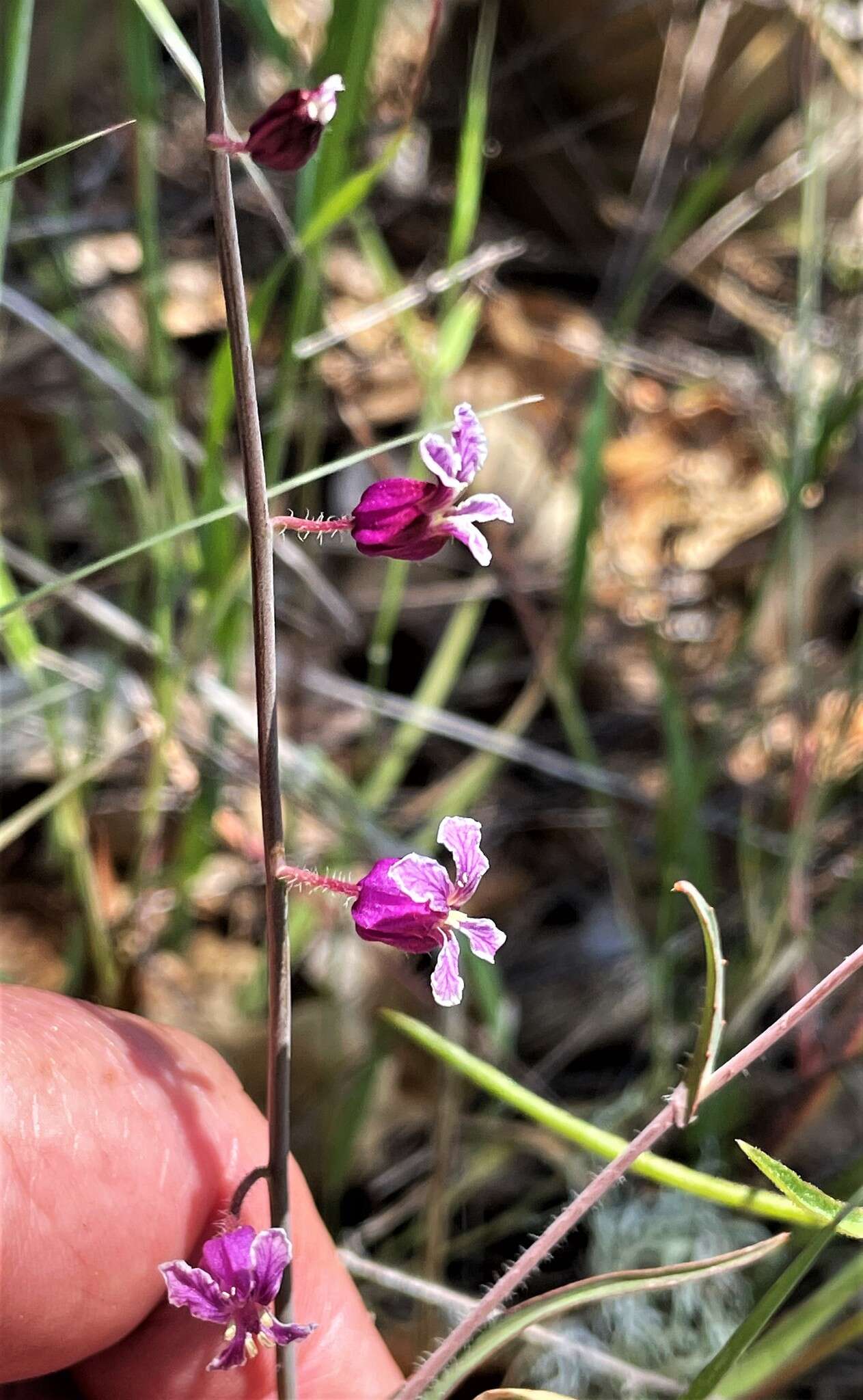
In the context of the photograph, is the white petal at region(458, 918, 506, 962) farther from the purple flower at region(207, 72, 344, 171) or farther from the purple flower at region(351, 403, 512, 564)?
the purple flower at region(207, 72, 344, 171)

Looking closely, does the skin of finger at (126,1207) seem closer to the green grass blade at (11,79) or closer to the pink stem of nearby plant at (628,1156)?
the pink stem of nearby plant at (628,1156)

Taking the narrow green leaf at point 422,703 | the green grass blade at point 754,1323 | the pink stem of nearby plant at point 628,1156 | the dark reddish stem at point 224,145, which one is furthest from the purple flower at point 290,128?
the narrow green leaf at point 422,703

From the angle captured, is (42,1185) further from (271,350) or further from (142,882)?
(271,350)

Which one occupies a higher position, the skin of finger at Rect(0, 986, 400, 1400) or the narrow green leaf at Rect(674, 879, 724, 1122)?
the narrow green leaf at Rect(674, 879, 724, 1122)

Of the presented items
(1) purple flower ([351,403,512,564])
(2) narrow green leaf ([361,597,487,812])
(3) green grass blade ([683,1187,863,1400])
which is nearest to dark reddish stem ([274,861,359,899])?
(1) purple flower ([351,403,512,564])

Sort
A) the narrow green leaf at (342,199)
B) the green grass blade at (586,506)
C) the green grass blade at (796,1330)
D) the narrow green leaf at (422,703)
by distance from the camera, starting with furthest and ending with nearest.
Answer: the narrow green leaf at (422,703) < the green grass blade at (586,506) < the narrow green leaf at (342,199) < the green grass blade at (796,1330)

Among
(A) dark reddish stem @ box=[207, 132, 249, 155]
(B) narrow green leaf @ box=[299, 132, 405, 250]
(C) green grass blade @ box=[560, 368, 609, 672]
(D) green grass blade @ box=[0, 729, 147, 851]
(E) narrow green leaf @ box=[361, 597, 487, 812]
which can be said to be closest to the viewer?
(A) dark reddish stem @ box=[207, 132, 249, 155]

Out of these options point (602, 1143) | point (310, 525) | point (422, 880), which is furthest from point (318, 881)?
point (602, 1143)

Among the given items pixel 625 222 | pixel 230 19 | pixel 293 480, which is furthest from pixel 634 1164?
pixel 230 19
